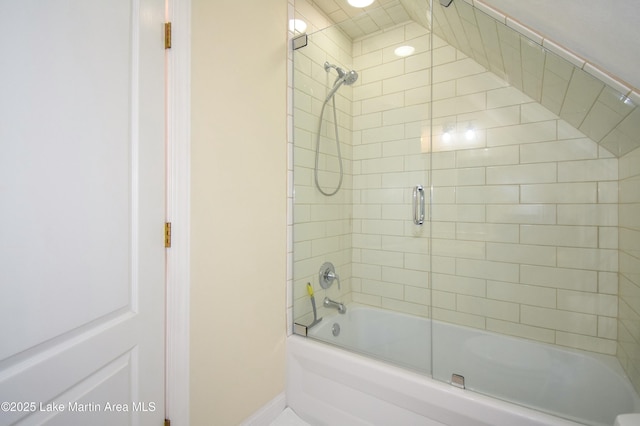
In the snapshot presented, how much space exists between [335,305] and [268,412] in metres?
0.74

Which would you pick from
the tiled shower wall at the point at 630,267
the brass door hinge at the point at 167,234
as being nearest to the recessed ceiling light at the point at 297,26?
the brass door hinge at the point at 167,234

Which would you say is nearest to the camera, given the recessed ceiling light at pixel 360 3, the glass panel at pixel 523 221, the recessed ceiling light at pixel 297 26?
the glass panel at pixel 523 221

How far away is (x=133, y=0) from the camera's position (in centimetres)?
95

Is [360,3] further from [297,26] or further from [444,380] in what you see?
[444,380]

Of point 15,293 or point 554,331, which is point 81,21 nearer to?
point 15,293

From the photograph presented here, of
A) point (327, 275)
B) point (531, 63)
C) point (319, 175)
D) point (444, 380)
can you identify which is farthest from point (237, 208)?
point (531, 63)

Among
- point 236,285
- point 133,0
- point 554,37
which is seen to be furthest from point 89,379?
point 554,37

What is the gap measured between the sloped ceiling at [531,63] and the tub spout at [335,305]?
1754 mm

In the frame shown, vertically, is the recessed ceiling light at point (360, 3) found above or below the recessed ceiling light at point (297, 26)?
above

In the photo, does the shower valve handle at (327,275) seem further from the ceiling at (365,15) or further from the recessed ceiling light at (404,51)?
the ceiling at (365,15)

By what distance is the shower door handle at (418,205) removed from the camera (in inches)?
76.7

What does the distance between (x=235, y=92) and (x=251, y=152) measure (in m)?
0.29

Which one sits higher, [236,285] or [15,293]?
[15,293]

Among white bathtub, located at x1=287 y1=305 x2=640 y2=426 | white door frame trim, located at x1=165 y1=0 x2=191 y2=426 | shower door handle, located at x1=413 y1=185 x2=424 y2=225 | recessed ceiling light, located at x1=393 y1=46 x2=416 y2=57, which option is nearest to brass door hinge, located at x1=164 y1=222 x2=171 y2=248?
white door frame trim, located at x1=165 y1=0 x2=191 y2=426
